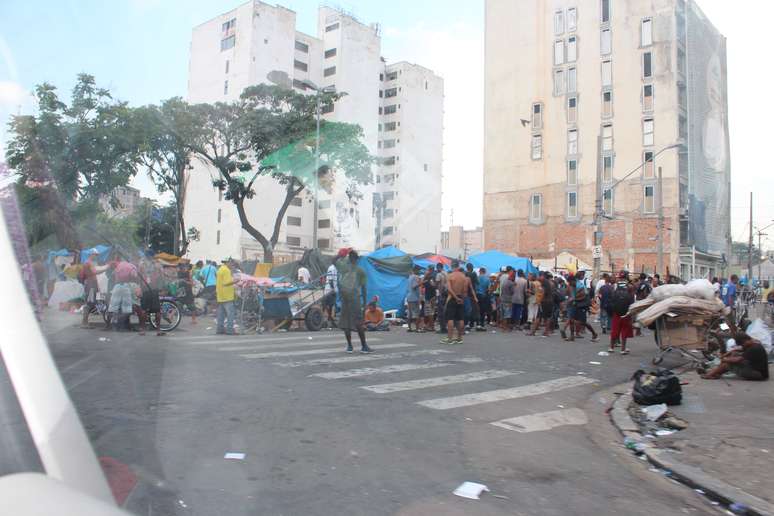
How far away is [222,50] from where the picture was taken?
170 feet

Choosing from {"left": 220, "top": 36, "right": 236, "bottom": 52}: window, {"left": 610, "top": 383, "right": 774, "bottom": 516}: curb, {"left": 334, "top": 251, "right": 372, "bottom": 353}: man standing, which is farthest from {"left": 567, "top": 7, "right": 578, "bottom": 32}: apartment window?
{"left": 610, "top": 383, "right": 774, "bottom": 516}: curb

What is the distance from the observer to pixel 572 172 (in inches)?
1943

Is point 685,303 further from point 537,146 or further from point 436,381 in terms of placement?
point 537,146

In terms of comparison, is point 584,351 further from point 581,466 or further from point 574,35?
point 574,35

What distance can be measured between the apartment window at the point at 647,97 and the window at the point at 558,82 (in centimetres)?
686

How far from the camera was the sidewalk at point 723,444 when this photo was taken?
13.3ft

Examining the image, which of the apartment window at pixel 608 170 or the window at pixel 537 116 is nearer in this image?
the apartment window at pixel 608 170

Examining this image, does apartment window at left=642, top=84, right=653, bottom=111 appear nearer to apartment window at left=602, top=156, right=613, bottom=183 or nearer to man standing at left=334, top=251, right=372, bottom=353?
apartment window at left=602, top=156, right=613, bottom=183

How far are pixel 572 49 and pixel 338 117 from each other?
27063 millimetres

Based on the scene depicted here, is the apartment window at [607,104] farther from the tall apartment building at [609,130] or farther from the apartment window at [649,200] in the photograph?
the apartment window at [649,200]

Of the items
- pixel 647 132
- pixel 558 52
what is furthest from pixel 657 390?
pixel 558 52

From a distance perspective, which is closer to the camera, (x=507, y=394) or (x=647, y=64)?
(x=507, y=394)

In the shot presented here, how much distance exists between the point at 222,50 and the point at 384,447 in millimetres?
53488

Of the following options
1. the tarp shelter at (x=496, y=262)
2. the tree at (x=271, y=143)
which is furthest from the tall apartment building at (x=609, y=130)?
the tarp shelter at (x=496, y=262)
